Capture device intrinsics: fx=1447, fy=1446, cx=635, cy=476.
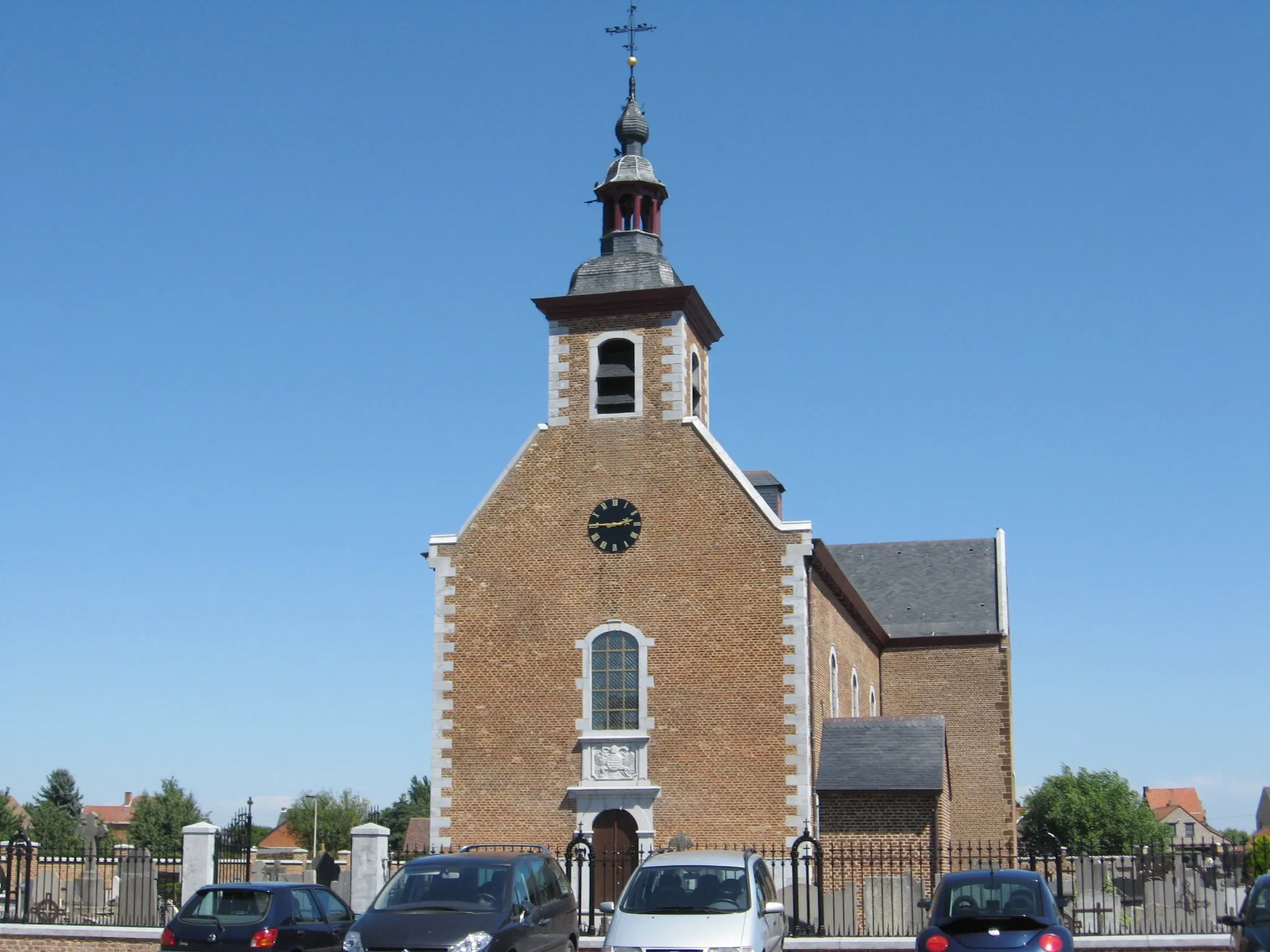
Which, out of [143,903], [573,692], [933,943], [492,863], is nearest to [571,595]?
[573,692]

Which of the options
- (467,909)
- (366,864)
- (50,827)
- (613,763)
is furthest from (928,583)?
(50,827)

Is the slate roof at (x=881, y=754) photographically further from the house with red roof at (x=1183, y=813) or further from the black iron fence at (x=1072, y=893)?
the house with red roof at (x=1183, y=813)

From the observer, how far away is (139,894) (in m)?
23.7

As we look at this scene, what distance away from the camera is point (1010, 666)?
41094mm

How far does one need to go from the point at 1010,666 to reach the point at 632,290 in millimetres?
17819

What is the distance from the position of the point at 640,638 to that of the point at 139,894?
10.3 meters

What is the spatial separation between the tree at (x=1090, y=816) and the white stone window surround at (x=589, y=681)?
37.9 metres

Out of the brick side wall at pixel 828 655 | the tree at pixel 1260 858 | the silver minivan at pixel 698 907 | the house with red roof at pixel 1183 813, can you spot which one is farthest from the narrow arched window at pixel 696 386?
the house with red roof at pixel 1183 813

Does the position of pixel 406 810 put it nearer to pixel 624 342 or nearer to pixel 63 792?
pixel 63 792

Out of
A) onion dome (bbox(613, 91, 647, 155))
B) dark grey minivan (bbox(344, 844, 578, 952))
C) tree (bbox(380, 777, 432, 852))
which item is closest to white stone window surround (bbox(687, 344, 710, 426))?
onion dome (bbox(613, 91, 647, 155))

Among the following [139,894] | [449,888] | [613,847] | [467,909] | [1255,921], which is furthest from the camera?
[613,847]

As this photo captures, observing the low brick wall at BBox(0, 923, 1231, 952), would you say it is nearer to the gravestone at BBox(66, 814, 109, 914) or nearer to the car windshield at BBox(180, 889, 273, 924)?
the gravestone at BBox(66, 814, 109, 914)

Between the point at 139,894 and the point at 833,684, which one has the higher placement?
the point at 833,684

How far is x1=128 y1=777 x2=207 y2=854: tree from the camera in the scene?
6625 centimetres
